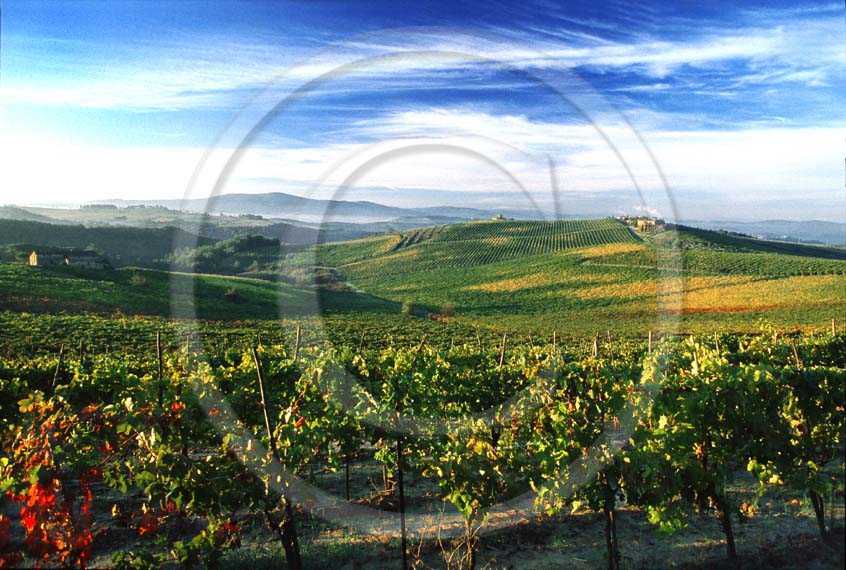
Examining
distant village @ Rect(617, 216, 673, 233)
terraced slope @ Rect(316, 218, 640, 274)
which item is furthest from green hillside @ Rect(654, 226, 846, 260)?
terraced slope @ Rect(316, 218, 640, 274)

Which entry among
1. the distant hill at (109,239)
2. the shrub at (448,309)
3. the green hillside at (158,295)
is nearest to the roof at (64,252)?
the green hillside at (158,295)

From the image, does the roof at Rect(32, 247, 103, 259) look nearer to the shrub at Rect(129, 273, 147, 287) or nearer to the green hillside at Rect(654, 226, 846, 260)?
the shrub at Rect(129, 273, 147, 287)

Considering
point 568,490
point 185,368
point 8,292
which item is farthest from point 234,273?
point 568,490

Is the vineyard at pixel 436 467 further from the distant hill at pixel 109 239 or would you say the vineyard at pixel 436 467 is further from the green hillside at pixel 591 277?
the distant hill at pixel 109 239

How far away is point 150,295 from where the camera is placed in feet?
178

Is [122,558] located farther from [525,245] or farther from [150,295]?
[525,245]

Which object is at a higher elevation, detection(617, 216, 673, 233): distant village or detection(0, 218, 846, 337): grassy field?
detection(617, 216, 673, 233): distant village

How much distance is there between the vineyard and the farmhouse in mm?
63338

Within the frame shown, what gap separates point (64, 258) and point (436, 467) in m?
73.0

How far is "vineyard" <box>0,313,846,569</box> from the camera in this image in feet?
20.0

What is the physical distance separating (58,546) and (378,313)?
2152 inches

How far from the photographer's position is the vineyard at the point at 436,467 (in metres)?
6.09

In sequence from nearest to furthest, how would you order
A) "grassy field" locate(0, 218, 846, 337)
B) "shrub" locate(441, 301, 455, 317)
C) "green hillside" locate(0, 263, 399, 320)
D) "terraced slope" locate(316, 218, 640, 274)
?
"green hillside" locate(0, 263, 399, 320)
"grassy field" locate(0, 218, 846, 337)
"shrub" locate(441, 301, 455, 317)
"terraced slope" locate(316, 218, 640, 274)

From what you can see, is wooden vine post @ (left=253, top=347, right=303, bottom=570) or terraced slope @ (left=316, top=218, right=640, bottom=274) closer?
wooden vine post @ (left=253, top=347, right=303, bottom=570)
